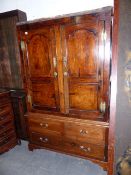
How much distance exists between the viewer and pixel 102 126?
1.58 m

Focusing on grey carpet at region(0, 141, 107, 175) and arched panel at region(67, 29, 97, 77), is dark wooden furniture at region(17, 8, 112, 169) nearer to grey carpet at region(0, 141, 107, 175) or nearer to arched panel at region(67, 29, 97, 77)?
arched panel at region(67, 29, 97, 77)

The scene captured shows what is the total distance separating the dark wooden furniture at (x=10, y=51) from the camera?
2109mm

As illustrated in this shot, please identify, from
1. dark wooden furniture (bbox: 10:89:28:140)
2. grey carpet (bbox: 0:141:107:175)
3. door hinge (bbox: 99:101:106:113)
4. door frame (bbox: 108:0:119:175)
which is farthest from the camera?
dark wooden furniture (bbox: 10:89:28:140)

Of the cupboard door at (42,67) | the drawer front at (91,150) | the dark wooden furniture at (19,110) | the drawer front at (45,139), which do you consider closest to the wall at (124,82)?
the drawer front at (91,150)

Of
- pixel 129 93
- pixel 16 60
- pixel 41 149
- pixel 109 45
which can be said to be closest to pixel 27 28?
pixel 16 60

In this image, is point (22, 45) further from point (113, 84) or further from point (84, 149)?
point (84, 149)

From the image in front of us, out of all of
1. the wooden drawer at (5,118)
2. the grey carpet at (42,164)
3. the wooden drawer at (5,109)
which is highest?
the wooden drawer at (5,109)

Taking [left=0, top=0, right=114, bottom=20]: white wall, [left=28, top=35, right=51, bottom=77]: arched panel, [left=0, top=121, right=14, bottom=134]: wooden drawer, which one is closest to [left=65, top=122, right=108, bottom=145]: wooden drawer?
[left=28, top=35, right=51, bottom=77]: arched panel

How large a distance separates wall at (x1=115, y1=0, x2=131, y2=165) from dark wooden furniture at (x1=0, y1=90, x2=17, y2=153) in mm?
1680

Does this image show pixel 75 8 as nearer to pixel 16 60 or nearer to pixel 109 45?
pixel 109 45

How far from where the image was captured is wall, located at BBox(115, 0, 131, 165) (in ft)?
2.71

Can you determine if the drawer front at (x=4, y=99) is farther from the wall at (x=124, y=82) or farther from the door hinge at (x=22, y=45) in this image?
the wall at (x=124, y=82)

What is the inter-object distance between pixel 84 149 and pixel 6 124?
1.23 meters

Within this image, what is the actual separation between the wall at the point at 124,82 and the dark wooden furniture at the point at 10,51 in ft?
5.62
